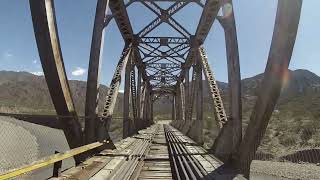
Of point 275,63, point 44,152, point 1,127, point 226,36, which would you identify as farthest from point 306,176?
point 1,127

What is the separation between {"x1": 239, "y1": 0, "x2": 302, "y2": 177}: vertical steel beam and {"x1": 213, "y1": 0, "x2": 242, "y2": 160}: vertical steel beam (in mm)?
2032

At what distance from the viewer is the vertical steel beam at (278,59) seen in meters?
5.37

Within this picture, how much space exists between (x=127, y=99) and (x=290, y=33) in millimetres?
17305

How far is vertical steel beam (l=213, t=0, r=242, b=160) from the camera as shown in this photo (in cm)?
836

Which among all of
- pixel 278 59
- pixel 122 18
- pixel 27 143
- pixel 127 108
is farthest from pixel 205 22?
pixel 27 143

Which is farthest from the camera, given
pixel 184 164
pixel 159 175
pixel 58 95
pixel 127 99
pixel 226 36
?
pixel 127 99

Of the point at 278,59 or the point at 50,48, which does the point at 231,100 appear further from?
the point at 50,48

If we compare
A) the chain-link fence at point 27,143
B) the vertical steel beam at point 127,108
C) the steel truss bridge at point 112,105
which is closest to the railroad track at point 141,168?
the steel truss bridge at point 112,105

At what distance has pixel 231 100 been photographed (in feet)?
28.9

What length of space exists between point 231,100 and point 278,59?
334cm

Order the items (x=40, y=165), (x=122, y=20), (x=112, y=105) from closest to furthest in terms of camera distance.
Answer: (x=40, y=165) → (x=112, y=105) → (x=122, y=20)

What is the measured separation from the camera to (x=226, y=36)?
9500mm

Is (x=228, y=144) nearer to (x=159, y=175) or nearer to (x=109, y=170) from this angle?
(x=159, y=175)

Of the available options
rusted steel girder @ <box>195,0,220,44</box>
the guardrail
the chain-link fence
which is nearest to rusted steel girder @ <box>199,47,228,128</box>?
rusted steel girder @ <box>195,0,220,44</box>
